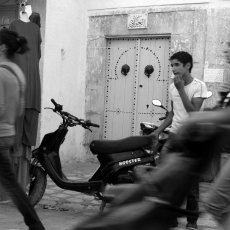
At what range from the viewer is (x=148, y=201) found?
6.12 ft

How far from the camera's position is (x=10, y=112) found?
13.8 ft

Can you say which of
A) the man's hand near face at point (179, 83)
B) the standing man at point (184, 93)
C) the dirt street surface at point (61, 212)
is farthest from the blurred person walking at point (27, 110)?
the man's hand near face at point (179, 83)

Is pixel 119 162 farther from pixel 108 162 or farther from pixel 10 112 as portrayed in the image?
pixel 10 112

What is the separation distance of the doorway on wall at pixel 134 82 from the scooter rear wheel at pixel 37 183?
3.99 m

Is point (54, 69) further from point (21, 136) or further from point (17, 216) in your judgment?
point (17, 216)

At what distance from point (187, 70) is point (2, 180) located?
7.39 ft

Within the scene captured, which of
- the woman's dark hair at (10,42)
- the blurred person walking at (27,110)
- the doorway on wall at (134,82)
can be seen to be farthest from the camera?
A: the doorway on wall at (134,82)

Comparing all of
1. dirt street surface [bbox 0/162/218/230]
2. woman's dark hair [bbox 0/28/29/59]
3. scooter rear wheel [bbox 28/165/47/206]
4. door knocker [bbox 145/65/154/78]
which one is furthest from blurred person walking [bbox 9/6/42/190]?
door knocker [bbox 145/65/154/78]

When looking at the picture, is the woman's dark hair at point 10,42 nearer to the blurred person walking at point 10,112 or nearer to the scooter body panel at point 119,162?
the blurred person walking at point 10,112

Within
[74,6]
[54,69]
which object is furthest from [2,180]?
[74,6]

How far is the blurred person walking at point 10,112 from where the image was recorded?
3.94 metres

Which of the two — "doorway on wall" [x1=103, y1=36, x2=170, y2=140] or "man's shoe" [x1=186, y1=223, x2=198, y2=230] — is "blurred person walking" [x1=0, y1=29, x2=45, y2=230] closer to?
"man's shoe" [x1=186, y1=223, x2=198, y2=230]

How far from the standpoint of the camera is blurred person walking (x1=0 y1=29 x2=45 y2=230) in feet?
12.9

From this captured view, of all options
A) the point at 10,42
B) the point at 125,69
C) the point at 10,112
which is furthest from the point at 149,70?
the point at 10,112
